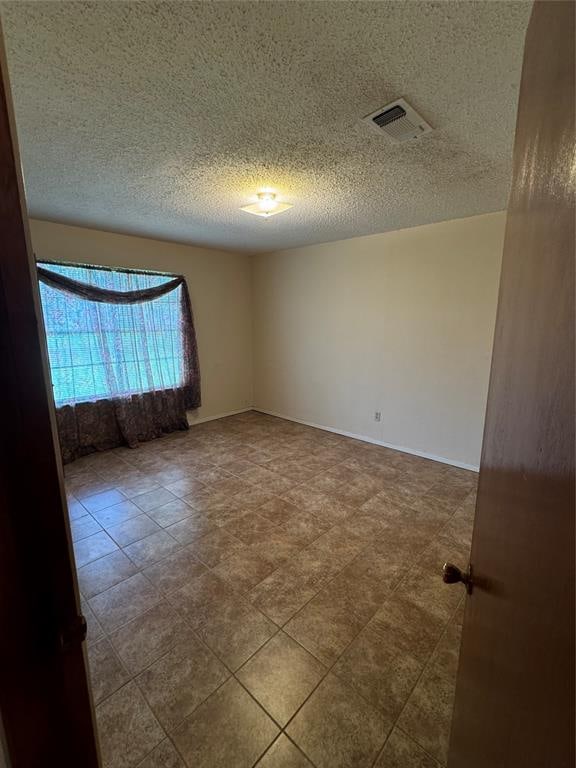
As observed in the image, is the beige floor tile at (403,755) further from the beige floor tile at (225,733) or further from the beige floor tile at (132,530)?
the beige floor tile at (132,530)

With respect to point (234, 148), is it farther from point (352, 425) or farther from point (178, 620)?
point (352, 425)

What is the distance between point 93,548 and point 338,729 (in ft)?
5.86

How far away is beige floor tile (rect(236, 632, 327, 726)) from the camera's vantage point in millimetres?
1266

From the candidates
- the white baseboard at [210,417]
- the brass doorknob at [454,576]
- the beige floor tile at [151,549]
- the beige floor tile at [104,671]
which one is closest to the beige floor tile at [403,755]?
the brass doorknob at [454,576]

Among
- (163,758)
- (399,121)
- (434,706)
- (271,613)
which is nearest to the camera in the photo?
(163,758)

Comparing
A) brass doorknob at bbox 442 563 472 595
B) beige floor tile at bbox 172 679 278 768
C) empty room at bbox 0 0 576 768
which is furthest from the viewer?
beige floor tile at bbox 172 679 278 768

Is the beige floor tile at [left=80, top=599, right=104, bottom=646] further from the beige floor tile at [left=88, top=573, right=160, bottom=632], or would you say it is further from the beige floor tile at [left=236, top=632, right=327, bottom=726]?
the beige floor tile at [left=236, top=632, right=327, bottom=726]

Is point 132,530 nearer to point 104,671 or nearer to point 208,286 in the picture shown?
point 104,671

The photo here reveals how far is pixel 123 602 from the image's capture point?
5.70ft

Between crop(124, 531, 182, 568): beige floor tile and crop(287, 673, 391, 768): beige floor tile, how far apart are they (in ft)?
3.99

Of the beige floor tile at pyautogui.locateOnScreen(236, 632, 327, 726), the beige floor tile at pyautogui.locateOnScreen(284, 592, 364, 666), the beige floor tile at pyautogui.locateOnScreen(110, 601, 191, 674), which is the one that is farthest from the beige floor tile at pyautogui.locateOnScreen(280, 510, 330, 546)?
the beige floor tile at pyautogui.locateOnScreen(110, 601, 191, 674)

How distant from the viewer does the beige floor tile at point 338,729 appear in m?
1.12

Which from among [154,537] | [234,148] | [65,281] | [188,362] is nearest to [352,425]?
[188,362]

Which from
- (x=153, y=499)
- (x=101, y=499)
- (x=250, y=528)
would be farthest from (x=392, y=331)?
(x=101, y=499)
